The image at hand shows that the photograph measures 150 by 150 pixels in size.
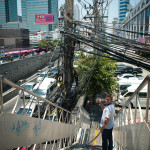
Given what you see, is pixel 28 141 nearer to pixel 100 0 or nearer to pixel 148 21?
pixel 100 0

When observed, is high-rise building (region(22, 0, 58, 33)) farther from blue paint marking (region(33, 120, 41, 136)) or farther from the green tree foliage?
blue paint marking (region(33, 120, 41, 136))

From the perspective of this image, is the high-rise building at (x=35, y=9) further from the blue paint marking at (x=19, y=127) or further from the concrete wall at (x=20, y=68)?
the blue paint marking at (x=19, y=127)

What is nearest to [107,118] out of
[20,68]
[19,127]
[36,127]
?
[36,127]

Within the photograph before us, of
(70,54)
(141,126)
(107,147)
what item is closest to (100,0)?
(70,54)

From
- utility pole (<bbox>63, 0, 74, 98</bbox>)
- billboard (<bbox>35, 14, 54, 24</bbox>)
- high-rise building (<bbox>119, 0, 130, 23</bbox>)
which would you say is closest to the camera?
utility pole (<bbox>63, 0, 74, 98</bbox>)

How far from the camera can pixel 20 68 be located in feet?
67.8

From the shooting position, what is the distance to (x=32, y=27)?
10544cm

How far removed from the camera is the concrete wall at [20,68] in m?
16.9

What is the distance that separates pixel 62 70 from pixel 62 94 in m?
0.82

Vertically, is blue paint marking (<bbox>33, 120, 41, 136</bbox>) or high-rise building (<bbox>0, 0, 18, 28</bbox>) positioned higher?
high-rise building (<bbox>0, 0, 18, 28</bbox>)

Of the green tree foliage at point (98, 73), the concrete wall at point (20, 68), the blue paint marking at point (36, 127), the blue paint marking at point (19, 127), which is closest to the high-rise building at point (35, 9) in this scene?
the concrete wall at point (20, 68)

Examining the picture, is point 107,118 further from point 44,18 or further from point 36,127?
point 44,18

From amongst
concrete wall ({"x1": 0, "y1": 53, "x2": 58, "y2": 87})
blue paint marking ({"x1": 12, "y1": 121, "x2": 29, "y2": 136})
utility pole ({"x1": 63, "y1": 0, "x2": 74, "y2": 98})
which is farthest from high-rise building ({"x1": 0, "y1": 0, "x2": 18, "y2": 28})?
blue paint marking ({"x1": 12, "y1": 121, "x2": 29, "y2": 136})

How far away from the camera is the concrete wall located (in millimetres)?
16944
